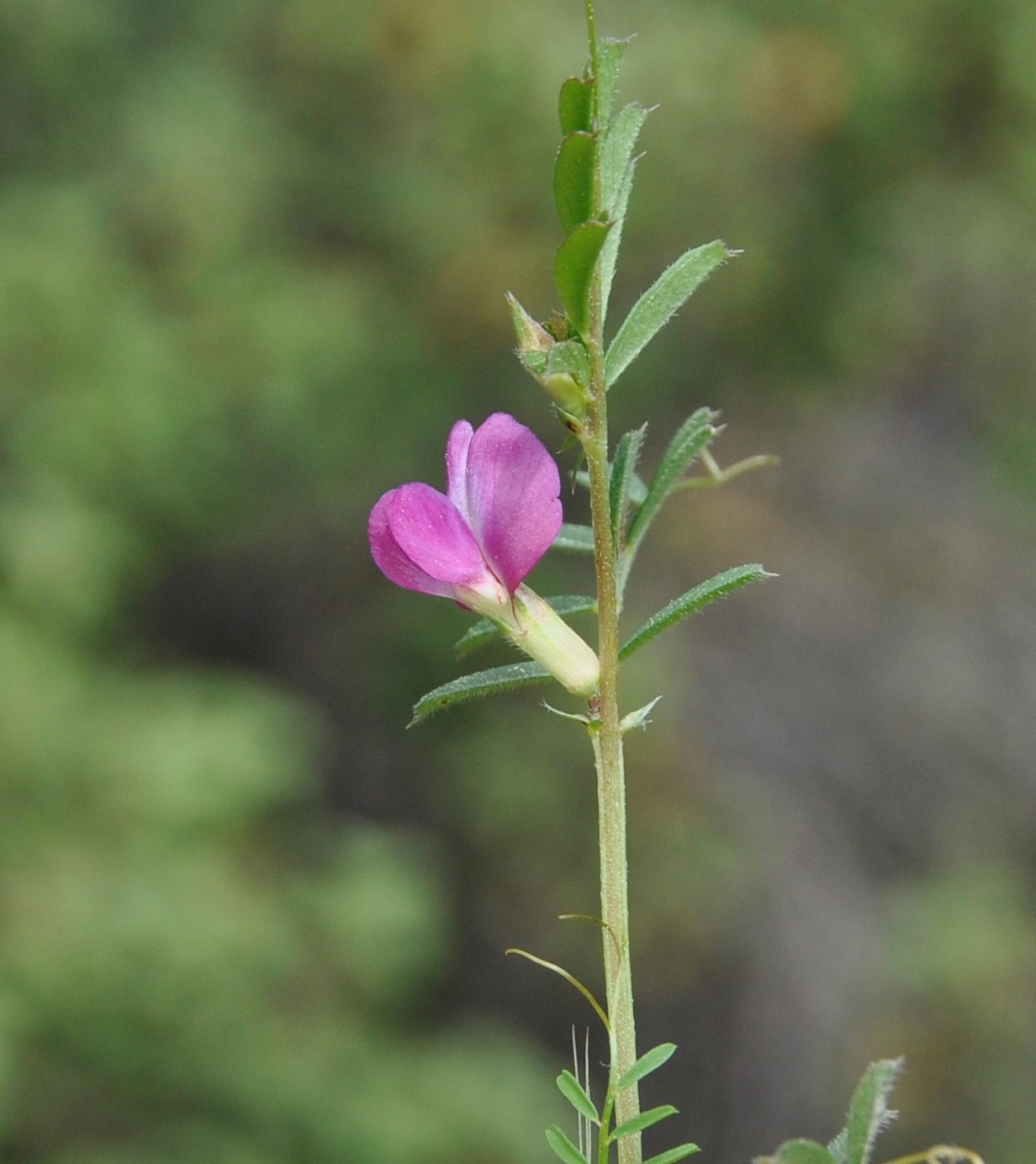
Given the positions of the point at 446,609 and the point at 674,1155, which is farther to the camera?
the point at 446,609

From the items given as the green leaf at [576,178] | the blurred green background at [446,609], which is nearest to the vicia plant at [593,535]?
the green leaf at [576,178]

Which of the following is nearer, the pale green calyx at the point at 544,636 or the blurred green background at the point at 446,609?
the pale green calyx at the point at 544,636

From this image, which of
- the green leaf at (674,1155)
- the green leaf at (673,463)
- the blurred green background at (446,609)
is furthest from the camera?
the blurred green background at (446,609)

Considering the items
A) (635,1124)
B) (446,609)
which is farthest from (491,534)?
(446,609)

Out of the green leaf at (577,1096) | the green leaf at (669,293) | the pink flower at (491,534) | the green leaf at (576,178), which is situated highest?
the green leaf at (669,293)

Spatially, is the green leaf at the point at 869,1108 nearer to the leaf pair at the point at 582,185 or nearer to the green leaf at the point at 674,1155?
the green leaf at the point at 674,1155

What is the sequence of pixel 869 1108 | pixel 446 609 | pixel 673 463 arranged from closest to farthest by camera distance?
pixel 869 1108 < pixel 673 463 < pixel 446 609

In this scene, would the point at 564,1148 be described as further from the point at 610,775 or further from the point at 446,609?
the point at 446,609

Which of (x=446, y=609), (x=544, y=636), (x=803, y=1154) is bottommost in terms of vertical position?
(x=803, y=1154)
